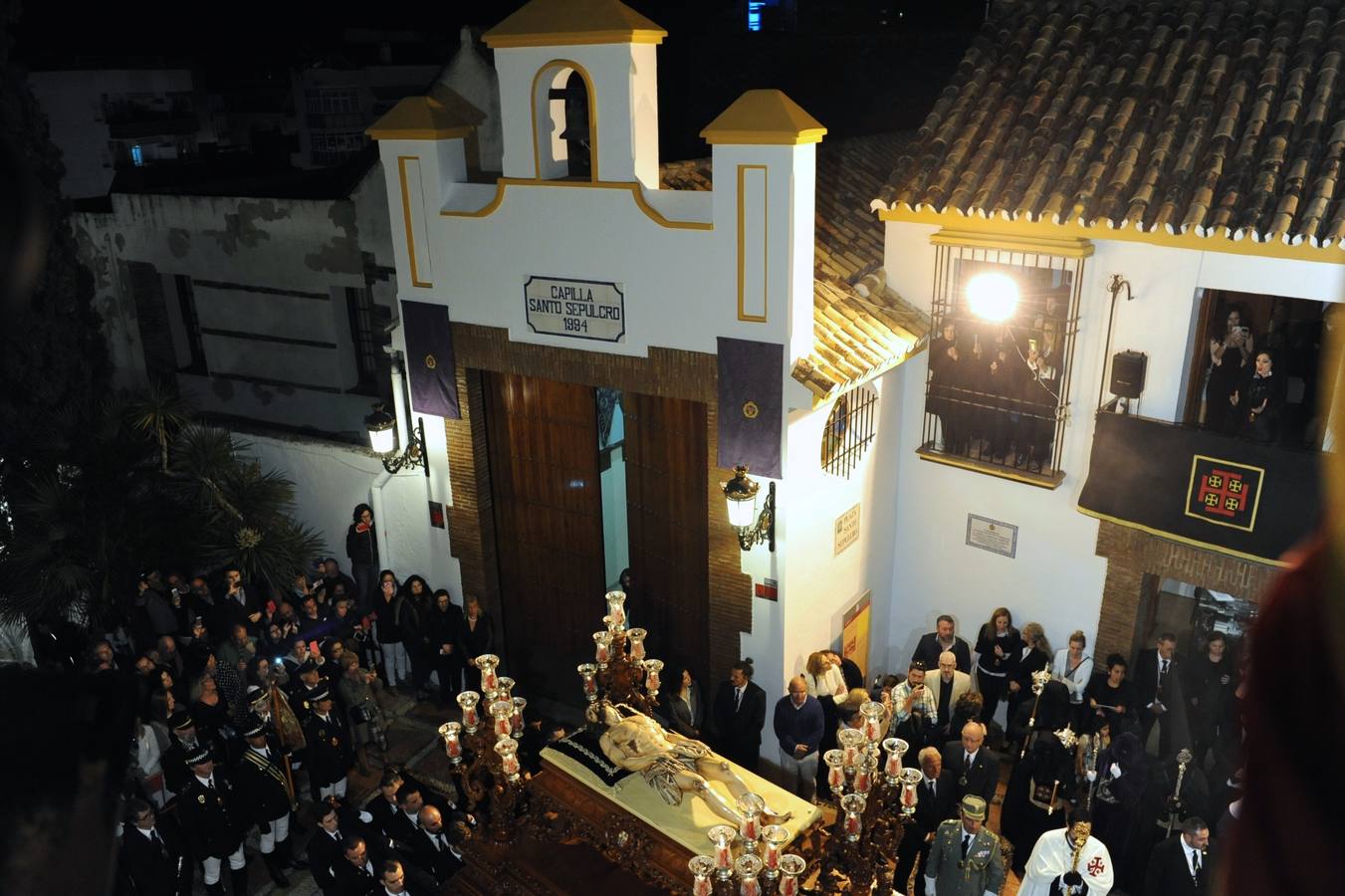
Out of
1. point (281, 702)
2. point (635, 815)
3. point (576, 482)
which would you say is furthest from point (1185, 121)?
point (281, 702)

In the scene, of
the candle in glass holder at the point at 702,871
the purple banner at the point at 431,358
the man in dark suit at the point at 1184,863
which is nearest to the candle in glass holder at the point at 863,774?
the candle in glass holder at the point at 702,871

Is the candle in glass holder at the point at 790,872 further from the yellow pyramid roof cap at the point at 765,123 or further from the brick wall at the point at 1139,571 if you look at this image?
the yellow pyramid roof cap at the point at 765,123

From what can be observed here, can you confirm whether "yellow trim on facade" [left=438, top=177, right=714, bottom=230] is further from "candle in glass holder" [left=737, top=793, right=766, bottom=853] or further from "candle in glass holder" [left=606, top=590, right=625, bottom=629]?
"candle in glass holder" [left=737, top=793, right=766, bottom=853]

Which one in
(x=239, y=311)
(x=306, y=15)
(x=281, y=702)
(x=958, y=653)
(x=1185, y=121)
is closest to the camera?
(x=1185, y=121)

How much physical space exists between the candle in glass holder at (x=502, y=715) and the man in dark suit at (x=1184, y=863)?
4.96m

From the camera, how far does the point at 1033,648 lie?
10.6 m

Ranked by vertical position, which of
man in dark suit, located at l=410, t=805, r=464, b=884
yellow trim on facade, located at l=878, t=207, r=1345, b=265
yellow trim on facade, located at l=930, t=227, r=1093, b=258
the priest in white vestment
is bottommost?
man in dark suit, located at l=410, t=805, r=464, b=884

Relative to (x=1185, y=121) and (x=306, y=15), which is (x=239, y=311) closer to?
(x=306, y=15)

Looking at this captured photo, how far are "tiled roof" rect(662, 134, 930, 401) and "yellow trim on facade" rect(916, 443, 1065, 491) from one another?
3.69ft

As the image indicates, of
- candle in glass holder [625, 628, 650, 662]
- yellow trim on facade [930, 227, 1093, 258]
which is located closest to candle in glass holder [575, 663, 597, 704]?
candle in glass holder [625, 628, 650, 662]

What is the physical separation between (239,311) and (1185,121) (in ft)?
40.6

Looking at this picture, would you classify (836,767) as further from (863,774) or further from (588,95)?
(588,95)

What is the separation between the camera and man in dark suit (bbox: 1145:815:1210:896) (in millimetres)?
7789

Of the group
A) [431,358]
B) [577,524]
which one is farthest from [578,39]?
[577,524]
